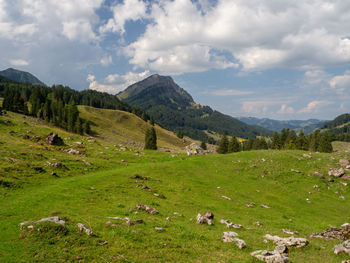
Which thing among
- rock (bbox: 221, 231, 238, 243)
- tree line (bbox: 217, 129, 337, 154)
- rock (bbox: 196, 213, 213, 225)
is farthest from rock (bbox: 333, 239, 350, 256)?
tree line (bbox: 217, 129, 337, 154)

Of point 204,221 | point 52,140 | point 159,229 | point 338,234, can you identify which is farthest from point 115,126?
point 338,234

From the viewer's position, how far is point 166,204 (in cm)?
2355

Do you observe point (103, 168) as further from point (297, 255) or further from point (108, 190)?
point (297, 255)

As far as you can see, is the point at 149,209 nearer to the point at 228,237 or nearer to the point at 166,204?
the point at 166,204

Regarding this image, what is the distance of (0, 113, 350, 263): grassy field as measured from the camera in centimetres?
1195

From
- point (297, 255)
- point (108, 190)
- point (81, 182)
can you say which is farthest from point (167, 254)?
point (81, 182)

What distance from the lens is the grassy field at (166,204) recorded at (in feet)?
39.2

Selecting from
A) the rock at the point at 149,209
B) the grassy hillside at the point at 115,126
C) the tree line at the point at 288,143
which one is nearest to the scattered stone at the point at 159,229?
the rock at the point at 149,209

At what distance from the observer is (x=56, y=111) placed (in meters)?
124

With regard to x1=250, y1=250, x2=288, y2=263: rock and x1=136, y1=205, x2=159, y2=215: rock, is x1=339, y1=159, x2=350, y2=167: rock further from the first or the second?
x1=136, y1=205, x2=159, y2=215: rock

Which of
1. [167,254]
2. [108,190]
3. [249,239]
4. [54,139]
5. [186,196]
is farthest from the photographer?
[54,139]

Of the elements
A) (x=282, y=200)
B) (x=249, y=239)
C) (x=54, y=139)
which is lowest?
(x=282, y=200)

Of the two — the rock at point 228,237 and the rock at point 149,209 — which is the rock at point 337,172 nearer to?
the rock at point 228,237

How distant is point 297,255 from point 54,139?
5368 centimetres
